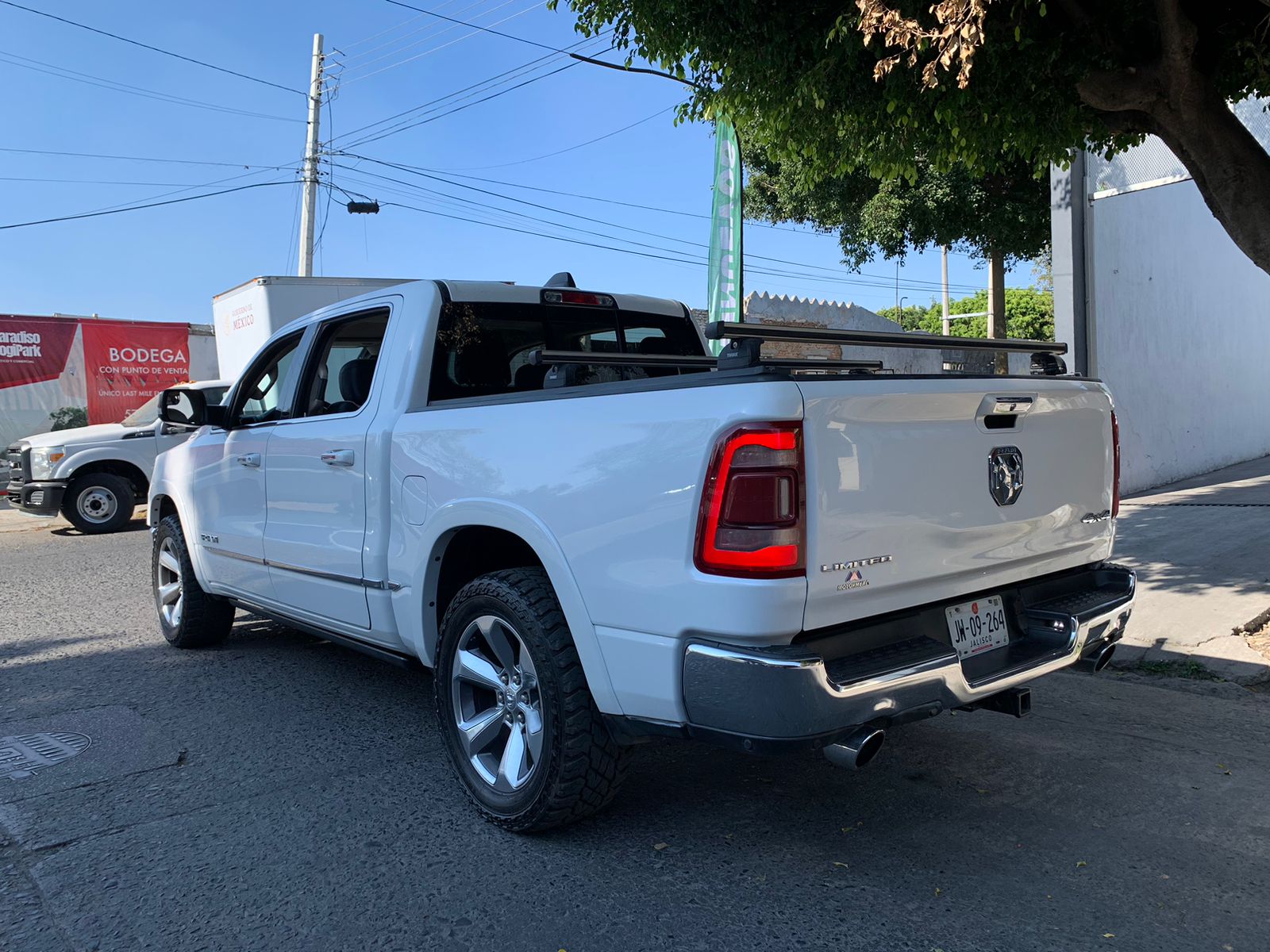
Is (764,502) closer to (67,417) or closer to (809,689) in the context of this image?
(809,689)

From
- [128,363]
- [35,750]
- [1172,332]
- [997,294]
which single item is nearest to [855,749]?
[35,750]

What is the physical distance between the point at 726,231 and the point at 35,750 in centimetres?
947

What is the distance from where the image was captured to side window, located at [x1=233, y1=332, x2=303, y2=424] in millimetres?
5047

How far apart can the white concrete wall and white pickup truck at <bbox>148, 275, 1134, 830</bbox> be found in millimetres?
8044

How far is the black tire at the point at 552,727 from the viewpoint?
3107mm

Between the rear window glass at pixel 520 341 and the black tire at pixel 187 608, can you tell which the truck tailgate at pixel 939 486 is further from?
the black tire at pixel 187 608

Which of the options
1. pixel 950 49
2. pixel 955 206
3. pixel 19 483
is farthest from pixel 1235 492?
pixel 19 483

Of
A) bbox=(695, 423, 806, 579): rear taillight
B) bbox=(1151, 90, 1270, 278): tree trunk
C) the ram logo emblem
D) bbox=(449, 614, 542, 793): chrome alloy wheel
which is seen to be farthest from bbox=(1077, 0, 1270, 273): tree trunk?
bbox=(449, 614, 542, 793): chrome alloy wheel

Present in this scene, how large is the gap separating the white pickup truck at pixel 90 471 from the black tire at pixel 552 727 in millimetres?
9821

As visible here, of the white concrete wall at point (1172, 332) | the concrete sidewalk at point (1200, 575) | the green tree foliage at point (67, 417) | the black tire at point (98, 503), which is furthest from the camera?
the green tree foliage at point (67, 417)

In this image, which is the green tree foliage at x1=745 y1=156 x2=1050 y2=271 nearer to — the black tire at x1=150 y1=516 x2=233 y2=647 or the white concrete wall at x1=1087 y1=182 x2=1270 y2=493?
the white concrete wall at x1=1087 y1=182 x2=1270 y2=493

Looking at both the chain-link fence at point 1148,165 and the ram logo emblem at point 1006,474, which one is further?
the chain-link fence at point 1148,165

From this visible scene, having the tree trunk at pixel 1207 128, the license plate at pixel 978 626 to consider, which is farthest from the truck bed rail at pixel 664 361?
the tree trunk at pixel 1207 128

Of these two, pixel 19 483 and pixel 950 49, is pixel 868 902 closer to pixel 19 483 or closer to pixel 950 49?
pixel 950 49
